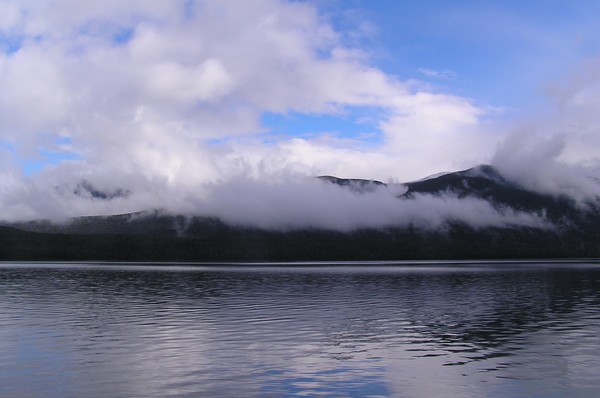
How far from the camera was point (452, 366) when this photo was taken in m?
34.2

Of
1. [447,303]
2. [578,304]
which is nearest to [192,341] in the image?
[447,303]

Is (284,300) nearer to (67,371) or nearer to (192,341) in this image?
(192,341)

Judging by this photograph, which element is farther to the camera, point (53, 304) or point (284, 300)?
point (284, 300)

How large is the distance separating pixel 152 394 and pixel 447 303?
182 ft

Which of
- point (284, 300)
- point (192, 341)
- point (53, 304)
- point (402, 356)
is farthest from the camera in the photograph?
point (284, 300)

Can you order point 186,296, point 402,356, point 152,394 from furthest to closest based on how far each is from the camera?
point 186,296, point 402,356, point 152,394

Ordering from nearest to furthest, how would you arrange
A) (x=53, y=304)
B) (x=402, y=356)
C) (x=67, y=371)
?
1. (x=67, y=371)
2. (x=402, y=356)
3. (x=53, y=304)

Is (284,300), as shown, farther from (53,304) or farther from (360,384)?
(360,384)

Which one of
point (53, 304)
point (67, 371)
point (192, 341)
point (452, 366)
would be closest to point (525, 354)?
point (452, 366)

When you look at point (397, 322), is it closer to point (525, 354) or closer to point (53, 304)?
point (525, 354)

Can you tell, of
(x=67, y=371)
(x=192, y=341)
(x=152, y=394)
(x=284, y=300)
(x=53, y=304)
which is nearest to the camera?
(x=152, y=394)

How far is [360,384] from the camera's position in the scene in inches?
1157

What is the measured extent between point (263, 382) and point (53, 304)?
51.9 meters

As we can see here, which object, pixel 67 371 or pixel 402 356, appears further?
pixel 402 356
